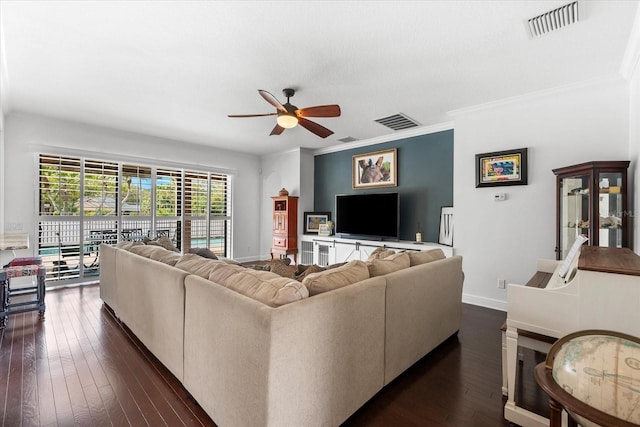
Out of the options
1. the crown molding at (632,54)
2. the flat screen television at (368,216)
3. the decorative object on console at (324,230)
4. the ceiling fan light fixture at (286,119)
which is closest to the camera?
the crown molding at (632,54)

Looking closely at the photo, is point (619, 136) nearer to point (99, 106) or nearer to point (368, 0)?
point (368, 0)

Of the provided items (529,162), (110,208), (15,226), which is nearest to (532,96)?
(529,162)

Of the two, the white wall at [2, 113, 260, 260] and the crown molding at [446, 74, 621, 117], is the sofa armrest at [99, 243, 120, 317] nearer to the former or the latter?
the white wall at [2, 113, 260, 260]

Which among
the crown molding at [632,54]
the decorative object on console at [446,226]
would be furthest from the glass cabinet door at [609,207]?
the decorative object on console at [446,226]

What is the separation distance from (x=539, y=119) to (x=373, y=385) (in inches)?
Result: 136

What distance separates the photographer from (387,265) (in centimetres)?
221

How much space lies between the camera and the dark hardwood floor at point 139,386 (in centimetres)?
174

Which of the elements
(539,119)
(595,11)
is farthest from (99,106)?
(539,119)

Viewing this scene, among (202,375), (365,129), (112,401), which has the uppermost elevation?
(365,129)

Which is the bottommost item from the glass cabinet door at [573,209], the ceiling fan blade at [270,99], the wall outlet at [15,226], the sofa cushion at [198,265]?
the sofa cushion at [198,265]

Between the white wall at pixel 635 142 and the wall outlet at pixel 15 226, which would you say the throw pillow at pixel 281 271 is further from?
the wall outlet at pixel 15 226

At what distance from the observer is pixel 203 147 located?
6340 millimetres

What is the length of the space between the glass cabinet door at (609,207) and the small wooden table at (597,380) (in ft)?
7.52

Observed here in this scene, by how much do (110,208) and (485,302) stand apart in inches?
245
